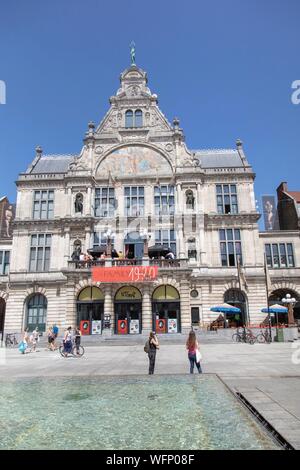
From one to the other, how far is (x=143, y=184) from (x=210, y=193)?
28.2ft

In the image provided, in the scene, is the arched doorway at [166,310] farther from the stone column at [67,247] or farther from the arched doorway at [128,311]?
the stone column at [67,247]

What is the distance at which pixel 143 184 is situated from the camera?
43781mm

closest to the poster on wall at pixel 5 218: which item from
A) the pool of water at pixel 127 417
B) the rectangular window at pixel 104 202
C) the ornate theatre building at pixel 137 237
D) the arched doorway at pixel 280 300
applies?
the ornate theatre building at pixel 137 237

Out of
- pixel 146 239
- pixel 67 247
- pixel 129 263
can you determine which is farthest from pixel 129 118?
pixel 129 263

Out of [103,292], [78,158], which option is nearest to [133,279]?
[103,292]

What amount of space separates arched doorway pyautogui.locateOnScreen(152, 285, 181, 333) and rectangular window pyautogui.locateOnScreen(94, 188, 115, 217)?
1196 cm

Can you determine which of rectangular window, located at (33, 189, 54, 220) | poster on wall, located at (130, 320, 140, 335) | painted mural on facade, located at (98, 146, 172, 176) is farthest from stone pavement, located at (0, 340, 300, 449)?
painted mural on facade, located at (98, 146, 172, 176)

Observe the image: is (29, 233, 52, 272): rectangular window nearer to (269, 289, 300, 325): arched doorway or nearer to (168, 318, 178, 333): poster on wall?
(168, 318, 178, 333): poster on wall

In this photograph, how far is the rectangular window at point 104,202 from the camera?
143 ft

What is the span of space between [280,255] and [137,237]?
59.6 feet

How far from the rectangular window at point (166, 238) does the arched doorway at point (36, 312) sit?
15519mm

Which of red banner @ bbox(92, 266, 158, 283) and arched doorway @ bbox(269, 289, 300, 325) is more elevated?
red banner @ bbox(92, 266, 158, 283)

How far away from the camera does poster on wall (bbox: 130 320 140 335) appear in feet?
123
